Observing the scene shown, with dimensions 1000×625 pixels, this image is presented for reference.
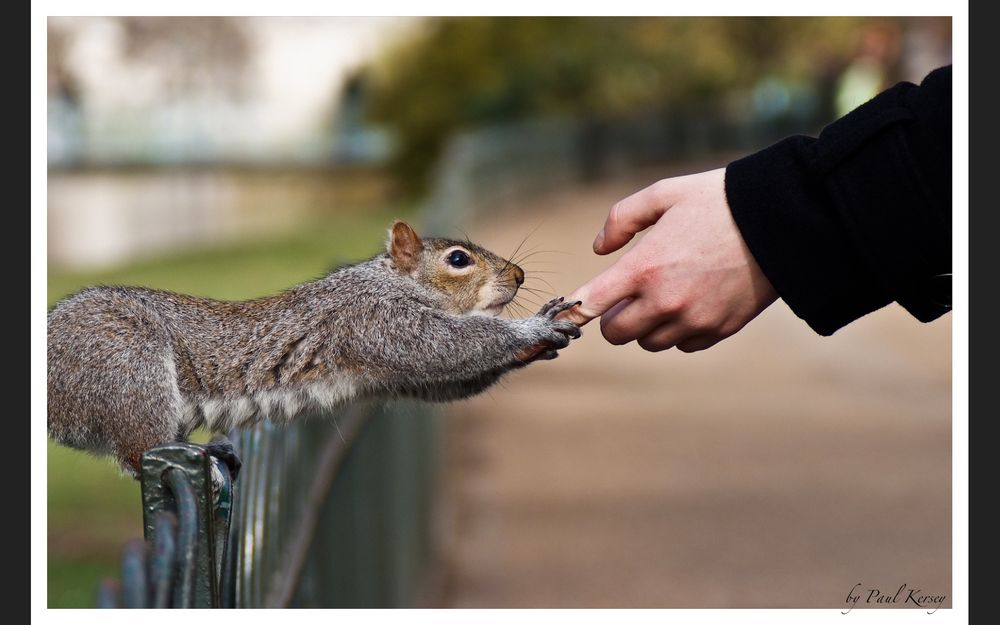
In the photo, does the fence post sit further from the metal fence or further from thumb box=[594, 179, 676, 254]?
thumb box=[594, 179, 676, 254]

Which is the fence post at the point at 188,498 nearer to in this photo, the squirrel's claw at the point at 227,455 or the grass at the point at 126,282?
the squirrel's claw at the point at 227,455

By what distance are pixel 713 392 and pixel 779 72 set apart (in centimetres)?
1869

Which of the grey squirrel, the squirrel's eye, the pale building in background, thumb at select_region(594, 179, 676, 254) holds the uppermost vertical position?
the pale building in background

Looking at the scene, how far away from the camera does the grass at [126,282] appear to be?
17.2 feet

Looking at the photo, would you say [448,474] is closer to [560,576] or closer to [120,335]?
[560,576]

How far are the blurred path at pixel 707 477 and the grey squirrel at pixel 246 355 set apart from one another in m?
2.18

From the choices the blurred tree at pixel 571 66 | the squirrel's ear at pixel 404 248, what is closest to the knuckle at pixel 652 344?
the squirrel's ear at pixel 404 248

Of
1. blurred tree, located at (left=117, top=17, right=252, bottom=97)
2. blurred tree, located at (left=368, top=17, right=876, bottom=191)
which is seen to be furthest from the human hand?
blurred tree, located at (left=368, top=17, right=876, bottom=191)

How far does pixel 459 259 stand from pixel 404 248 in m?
0.13

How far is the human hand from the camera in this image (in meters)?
2.56

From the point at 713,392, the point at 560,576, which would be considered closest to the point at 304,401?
the point at 560,576

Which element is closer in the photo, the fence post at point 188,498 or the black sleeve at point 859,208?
the fence post at point 188,498

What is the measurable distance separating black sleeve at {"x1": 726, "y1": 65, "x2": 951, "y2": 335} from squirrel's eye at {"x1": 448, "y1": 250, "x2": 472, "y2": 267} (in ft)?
2.12

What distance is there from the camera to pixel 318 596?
10.7 feet
